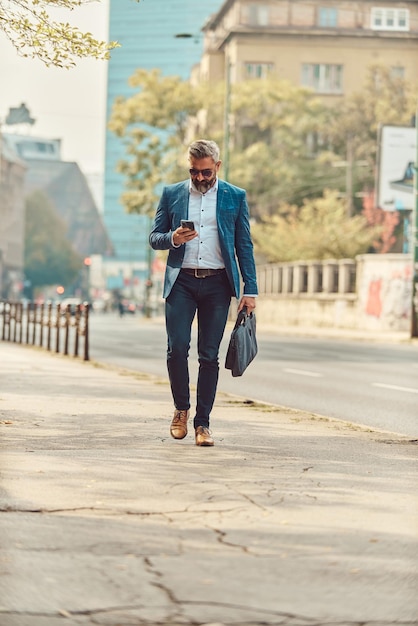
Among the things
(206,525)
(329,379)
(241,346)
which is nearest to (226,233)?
(241,346)

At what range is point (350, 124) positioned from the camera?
7900cm

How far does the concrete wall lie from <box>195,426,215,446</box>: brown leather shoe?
39.2 meters

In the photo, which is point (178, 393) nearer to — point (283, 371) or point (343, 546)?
point (343, 546)

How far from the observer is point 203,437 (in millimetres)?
9242

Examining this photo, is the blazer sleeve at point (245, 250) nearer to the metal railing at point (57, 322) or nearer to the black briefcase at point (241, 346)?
the black briefcase at point (241, 346)

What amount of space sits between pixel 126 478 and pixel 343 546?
196 centimetres

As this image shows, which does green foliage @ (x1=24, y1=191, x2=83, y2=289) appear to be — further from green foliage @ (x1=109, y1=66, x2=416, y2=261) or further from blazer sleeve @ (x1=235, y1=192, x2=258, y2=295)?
blazer sleeve @ (x1=235, y1=192, x2=258, y2=295)

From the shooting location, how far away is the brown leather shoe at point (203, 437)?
30.2ft

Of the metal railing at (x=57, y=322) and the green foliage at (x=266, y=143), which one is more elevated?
the green foliage at (x=266, y=143)

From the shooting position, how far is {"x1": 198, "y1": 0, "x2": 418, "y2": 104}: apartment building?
83938 mm

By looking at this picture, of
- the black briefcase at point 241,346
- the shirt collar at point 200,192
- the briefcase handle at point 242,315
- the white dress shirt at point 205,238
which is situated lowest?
the black briefcase at point 241,346

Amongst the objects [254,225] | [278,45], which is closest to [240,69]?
[278,45]

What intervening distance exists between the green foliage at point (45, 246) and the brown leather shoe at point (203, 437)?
12392cm

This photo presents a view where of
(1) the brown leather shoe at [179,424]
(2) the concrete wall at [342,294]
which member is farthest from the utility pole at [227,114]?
(1) the brown leather shoe at [179,424]
